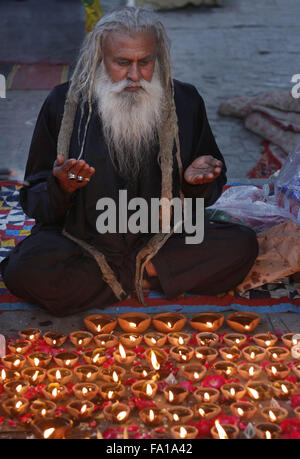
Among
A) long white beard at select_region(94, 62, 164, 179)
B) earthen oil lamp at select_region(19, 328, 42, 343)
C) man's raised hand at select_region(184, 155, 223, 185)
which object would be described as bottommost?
earthen oil lamp at select_region(19, 328, 42, 343)

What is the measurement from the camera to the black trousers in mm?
3826

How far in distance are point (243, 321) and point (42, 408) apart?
1225mm

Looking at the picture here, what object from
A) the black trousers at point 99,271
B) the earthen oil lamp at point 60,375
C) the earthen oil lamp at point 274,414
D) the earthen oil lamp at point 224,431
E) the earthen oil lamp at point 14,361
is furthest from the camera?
the black trousers at point 99,271

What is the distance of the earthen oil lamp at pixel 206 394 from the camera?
2.92m

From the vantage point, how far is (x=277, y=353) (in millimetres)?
3340

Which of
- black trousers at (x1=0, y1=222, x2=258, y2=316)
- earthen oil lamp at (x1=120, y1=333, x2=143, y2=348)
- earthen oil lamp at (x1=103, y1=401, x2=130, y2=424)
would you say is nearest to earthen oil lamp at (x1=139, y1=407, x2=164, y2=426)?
earthen oil lamp at (x1=103, y1=401, x2=130, y2=424)

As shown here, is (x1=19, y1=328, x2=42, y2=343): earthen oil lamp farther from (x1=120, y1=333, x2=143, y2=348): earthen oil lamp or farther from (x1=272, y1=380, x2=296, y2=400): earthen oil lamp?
(x1=272, y1=380, x2=296, y2=400): earthen oil lamp

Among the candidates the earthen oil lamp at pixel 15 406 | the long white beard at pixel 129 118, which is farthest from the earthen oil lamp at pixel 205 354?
the long white beard at pixel 129 118

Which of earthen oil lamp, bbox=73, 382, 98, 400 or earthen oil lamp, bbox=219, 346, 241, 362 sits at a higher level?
earthen oil lamp, bbox=73, 382, 98, 400

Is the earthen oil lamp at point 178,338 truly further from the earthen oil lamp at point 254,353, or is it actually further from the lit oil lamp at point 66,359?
the lit oil lamp at point 66,359

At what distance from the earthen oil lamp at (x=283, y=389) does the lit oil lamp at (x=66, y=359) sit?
3.02 feet

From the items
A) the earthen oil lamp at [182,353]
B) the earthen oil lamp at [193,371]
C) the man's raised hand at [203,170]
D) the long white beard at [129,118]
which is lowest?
the earthen oil lamp at [182,353]

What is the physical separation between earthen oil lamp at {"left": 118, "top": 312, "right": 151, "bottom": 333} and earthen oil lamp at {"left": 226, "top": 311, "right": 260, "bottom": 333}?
1.40 feet

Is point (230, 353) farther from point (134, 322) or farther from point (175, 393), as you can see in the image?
point (134, 322)
